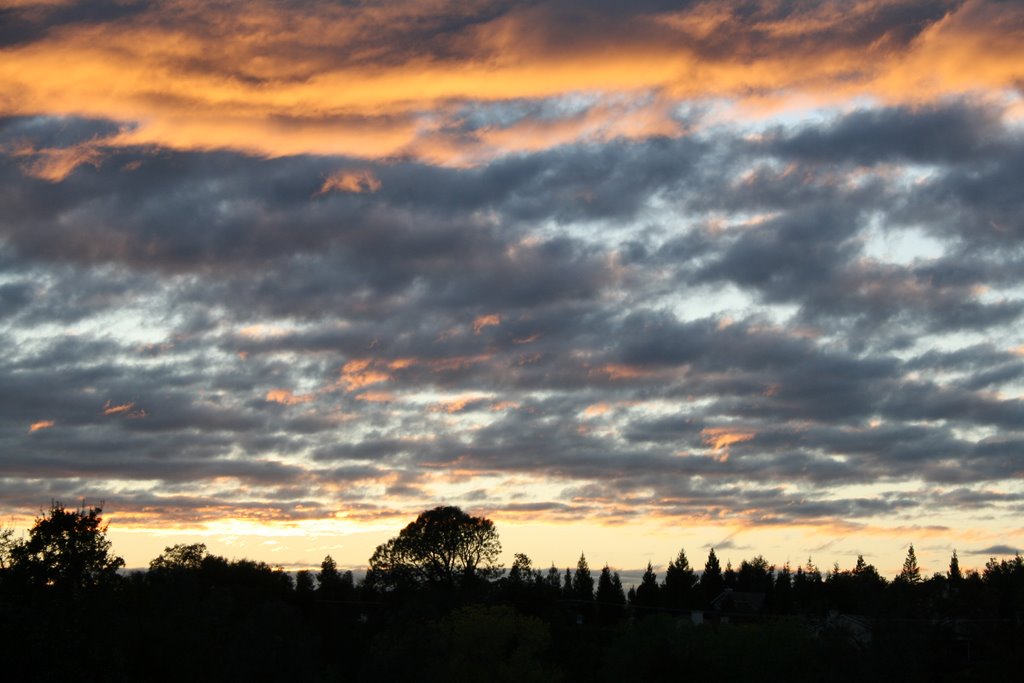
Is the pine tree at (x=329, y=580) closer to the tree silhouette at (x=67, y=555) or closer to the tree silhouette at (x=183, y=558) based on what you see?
the tree silhouette at (x=183, y=558)

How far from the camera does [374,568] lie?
134 m

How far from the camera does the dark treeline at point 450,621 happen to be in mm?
43125

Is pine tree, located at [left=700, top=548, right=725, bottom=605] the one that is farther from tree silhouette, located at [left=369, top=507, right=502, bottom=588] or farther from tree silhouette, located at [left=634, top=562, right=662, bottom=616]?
tree silhouette, located at [left=369, top=507, right=502, bottom=588]

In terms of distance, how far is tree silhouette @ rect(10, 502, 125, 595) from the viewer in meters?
42.4

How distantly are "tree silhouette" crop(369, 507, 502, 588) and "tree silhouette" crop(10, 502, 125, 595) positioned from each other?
84930 millimetres

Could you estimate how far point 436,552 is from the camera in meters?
132

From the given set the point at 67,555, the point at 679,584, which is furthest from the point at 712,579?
the point at 67,555

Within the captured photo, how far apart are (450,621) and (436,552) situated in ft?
84.2

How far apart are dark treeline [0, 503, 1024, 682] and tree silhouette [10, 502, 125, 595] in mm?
84

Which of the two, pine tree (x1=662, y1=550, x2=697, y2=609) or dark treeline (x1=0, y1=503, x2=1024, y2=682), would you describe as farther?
pine tree (x1=662, y1=550, x2=697, y2=609)

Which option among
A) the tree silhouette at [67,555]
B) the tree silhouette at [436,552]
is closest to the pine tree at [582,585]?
the tree silhouette at [436,552]

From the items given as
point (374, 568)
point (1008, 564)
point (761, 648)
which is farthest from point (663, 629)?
point (1008, 564)

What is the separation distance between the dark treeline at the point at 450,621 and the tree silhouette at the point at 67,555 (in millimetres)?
84


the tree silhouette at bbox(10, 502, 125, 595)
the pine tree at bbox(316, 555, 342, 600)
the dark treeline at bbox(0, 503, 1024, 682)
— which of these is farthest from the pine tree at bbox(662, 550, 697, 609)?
the tree silhouette at bbox(10, 502, 125, 595)
